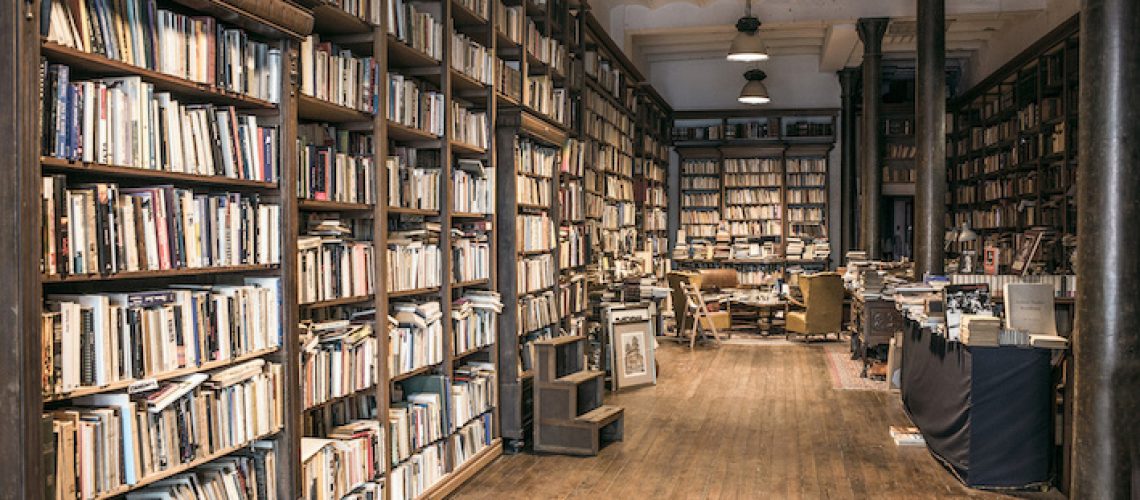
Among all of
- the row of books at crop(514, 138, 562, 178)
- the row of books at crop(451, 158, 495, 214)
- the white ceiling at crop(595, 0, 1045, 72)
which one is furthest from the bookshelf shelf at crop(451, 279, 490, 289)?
the white ceiling at crop(595, 0, 1045, 72)

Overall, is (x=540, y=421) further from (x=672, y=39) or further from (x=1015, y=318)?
(x=672, y=39)

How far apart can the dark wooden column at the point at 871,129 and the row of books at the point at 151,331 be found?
1047cm

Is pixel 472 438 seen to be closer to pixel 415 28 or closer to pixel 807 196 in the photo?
pixel 415 28

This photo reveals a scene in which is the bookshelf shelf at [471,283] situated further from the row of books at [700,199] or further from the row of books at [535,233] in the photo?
the row of books at [700,199]

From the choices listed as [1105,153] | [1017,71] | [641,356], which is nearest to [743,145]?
[1017,71]

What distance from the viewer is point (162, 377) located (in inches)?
114

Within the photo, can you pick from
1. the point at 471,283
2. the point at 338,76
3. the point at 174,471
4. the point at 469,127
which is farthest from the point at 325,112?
the point at 471,283

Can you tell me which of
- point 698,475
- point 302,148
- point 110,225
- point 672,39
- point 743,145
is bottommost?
point 698,475

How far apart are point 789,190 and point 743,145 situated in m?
1.18

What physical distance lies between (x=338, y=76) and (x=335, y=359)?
51.8 inches

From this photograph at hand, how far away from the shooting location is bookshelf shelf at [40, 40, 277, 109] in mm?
2565

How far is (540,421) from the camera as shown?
637cm

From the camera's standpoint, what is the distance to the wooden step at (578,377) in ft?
20.7

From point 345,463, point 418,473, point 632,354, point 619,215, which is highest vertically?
point 619,215
